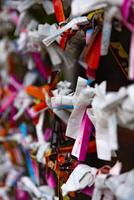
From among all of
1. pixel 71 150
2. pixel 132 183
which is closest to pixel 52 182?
pixel 71 150

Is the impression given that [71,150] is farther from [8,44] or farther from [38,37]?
[8,44]

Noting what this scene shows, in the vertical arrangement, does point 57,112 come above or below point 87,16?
below

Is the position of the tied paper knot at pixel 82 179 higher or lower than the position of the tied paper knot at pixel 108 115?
lower

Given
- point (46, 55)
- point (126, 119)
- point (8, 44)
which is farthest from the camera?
point (8, 44)

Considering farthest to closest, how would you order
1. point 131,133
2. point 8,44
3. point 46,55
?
1. point 8,44
2. point 46,55
3. point 131,133

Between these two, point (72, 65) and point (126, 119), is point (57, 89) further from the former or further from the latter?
point (126, 119)

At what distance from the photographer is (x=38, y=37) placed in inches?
19.4

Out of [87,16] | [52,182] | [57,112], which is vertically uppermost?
[87,16]

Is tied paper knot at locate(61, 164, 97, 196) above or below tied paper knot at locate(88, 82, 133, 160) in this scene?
below

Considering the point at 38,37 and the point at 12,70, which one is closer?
the point at 38,37

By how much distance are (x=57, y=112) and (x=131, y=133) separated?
3.3 inches

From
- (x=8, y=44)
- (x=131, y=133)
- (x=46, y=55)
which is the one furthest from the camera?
(x=8, y=44)

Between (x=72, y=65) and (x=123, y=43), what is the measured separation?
103 mm

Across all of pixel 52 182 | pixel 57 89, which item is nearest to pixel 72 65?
pixel 57 89
